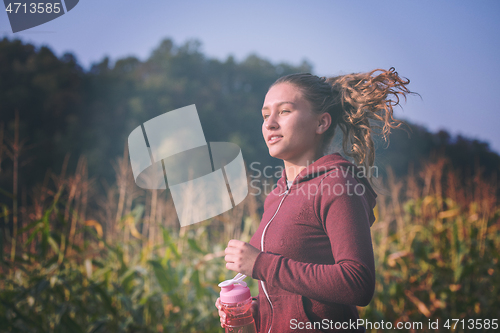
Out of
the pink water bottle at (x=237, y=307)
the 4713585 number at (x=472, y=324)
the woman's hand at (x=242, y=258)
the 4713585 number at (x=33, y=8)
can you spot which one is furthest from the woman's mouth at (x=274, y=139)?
the 4713585 number at (x=472, y=324)

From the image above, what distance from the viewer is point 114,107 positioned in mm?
7266

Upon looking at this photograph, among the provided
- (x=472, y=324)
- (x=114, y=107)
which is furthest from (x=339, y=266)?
(x=114, y=107)

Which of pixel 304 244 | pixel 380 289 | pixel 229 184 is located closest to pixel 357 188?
pixel 304 244

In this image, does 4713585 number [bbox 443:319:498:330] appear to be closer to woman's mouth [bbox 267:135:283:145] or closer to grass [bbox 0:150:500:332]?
grass [bbox 0:150:500:332]

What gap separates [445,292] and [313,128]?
2.59 metres

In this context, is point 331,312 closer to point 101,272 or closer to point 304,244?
point 304,244

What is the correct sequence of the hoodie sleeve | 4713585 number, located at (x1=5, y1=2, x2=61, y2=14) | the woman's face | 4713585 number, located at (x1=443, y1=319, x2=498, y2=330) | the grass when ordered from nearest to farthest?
the hoodie sleeve → the woman's face → 4713585 number, located at (x1=5, y1=2, x2=61, y2=14) → the grass → 4713585 number, located at (x1=443, y1=319, x2=498, y2=330)

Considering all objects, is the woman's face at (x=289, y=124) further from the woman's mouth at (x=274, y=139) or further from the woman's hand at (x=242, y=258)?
the woman's hand at (x=242, y=258)

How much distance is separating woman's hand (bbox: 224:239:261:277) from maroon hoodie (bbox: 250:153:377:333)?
2cm

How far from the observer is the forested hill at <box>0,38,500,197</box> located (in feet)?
16.7

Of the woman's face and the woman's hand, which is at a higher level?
the woman's face

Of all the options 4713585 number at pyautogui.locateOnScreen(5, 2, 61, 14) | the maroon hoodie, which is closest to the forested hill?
4713585 number at pyautogui.locateOnScreen(5, 2, 61, 14)

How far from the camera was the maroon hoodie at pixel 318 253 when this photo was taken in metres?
0.68

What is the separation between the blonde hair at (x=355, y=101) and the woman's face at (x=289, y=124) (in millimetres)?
30
